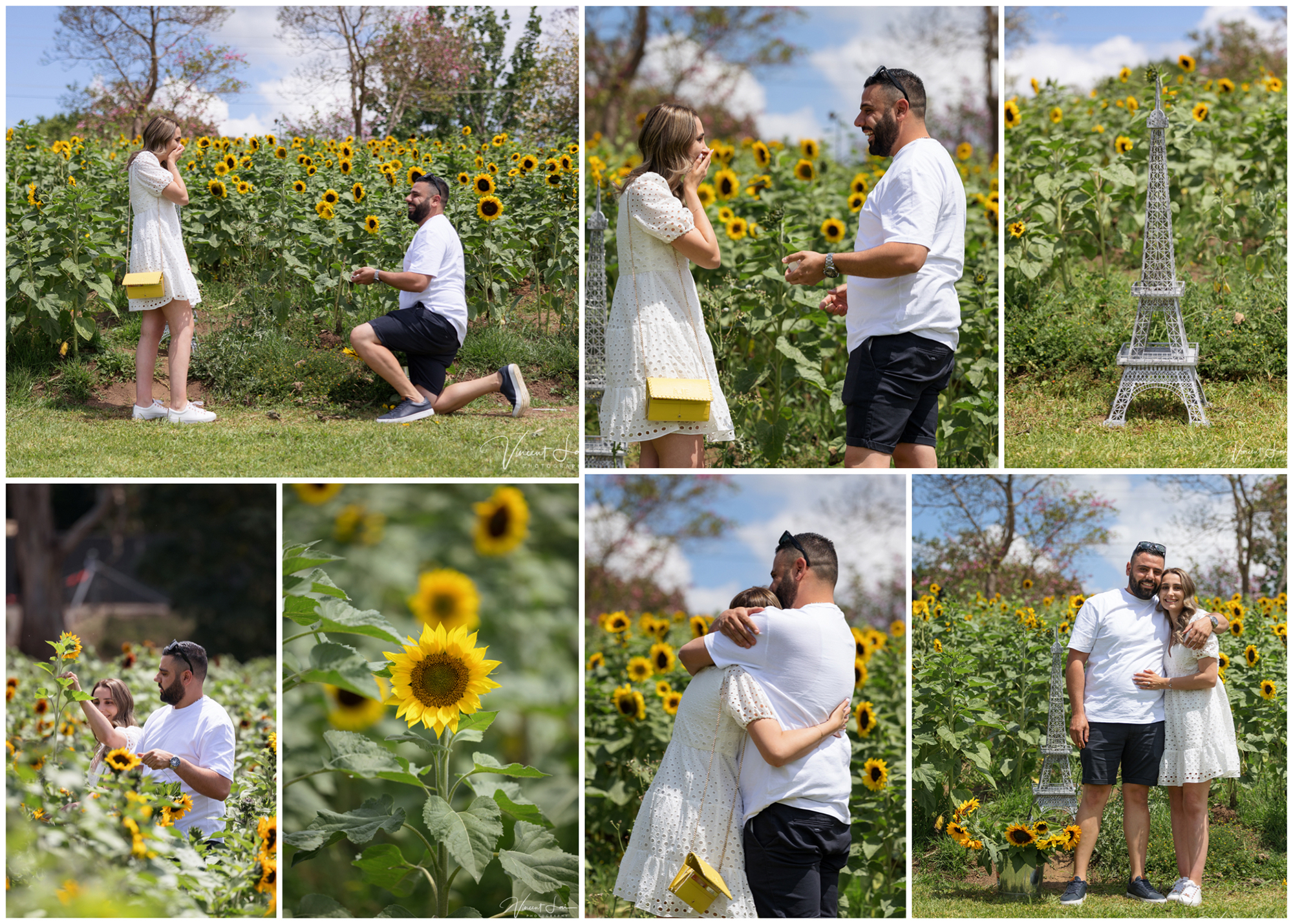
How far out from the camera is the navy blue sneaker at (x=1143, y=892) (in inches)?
145

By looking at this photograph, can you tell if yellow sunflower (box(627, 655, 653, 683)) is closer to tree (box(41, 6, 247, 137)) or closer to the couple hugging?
the couple hugging

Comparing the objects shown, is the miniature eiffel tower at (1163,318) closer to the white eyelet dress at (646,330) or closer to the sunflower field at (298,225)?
the white eyelet dress at (646,330)

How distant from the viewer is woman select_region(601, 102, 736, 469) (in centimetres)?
320


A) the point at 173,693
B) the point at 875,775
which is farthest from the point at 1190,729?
the point at 173,693

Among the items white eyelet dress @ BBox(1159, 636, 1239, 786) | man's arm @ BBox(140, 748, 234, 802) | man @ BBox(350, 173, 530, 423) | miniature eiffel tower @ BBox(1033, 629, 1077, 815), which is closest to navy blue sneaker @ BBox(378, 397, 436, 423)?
man @ BBox(350, 173, 530, 423)

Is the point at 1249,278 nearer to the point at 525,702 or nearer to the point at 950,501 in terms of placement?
the point at 950,501

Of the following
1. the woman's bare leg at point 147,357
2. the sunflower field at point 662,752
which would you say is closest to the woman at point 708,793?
the sunflower field at point 662,752

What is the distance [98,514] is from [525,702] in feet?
15.8

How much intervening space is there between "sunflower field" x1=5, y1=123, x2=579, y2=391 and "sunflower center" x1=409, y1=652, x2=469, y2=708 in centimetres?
210

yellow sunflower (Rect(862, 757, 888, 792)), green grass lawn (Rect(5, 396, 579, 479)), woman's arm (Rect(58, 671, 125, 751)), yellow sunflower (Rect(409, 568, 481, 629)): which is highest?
green grass lawn (Rect(5, 396, 579, 479))

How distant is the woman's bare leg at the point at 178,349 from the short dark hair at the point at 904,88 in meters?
3.05

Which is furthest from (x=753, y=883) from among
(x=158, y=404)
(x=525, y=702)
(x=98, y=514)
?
(x=98, y=514)

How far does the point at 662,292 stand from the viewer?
3.30 meters

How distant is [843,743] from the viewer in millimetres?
2904
